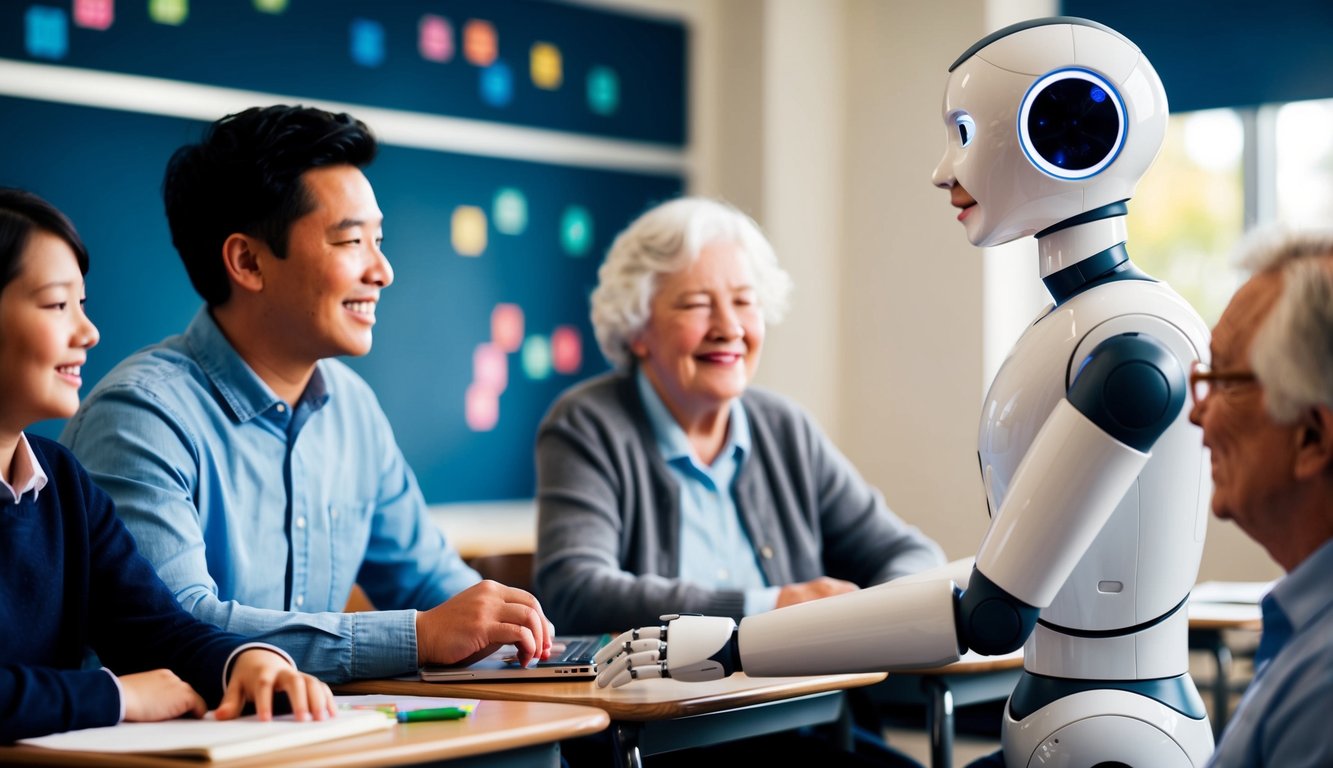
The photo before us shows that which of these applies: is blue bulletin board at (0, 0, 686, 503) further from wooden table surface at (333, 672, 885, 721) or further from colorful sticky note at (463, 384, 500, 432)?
wooden table surface at (333, 672, 885, 721)

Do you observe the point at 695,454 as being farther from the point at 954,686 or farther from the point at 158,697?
the point at 158,697

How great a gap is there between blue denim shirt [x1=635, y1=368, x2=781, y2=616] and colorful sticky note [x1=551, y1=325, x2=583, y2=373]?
7.41 feet

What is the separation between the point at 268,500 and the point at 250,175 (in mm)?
489

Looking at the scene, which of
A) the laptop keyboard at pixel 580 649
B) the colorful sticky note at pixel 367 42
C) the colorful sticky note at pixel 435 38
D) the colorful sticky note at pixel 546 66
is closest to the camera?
the laptop keyboard at pixel 580 649

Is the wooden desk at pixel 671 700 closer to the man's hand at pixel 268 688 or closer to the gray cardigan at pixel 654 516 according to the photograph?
the man's hand at pixel 268 688

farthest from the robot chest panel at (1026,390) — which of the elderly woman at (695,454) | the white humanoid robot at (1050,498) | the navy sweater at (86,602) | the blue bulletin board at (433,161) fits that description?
the blue bulletin board at (433,161)

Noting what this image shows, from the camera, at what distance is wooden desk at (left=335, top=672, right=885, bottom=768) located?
1.66 metres

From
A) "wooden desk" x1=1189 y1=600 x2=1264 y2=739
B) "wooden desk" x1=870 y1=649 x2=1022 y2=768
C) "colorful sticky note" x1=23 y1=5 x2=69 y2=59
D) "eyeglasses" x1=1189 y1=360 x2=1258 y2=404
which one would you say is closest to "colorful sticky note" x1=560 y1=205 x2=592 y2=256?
"colorful sticky note" x1=23 y1=5 x2=69 y2=59

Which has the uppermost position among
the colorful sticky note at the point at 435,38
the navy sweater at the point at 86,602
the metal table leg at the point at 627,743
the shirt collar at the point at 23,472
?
the colorful sticky note at the point at 435,38

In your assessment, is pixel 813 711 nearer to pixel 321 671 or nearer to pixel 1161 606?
pixel 1161 606

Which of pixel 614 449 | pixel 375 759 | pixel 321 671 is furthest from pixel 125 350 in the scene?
pixel 375 759

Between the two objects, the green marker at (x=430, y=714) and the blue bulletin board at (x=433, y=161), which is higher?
the blue bulletin board at (x=433, y=161)

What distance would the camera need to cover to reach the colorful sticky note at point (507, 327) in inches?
192

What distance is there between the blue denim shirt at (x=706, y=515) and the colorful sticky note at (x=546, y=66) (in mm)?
2423
